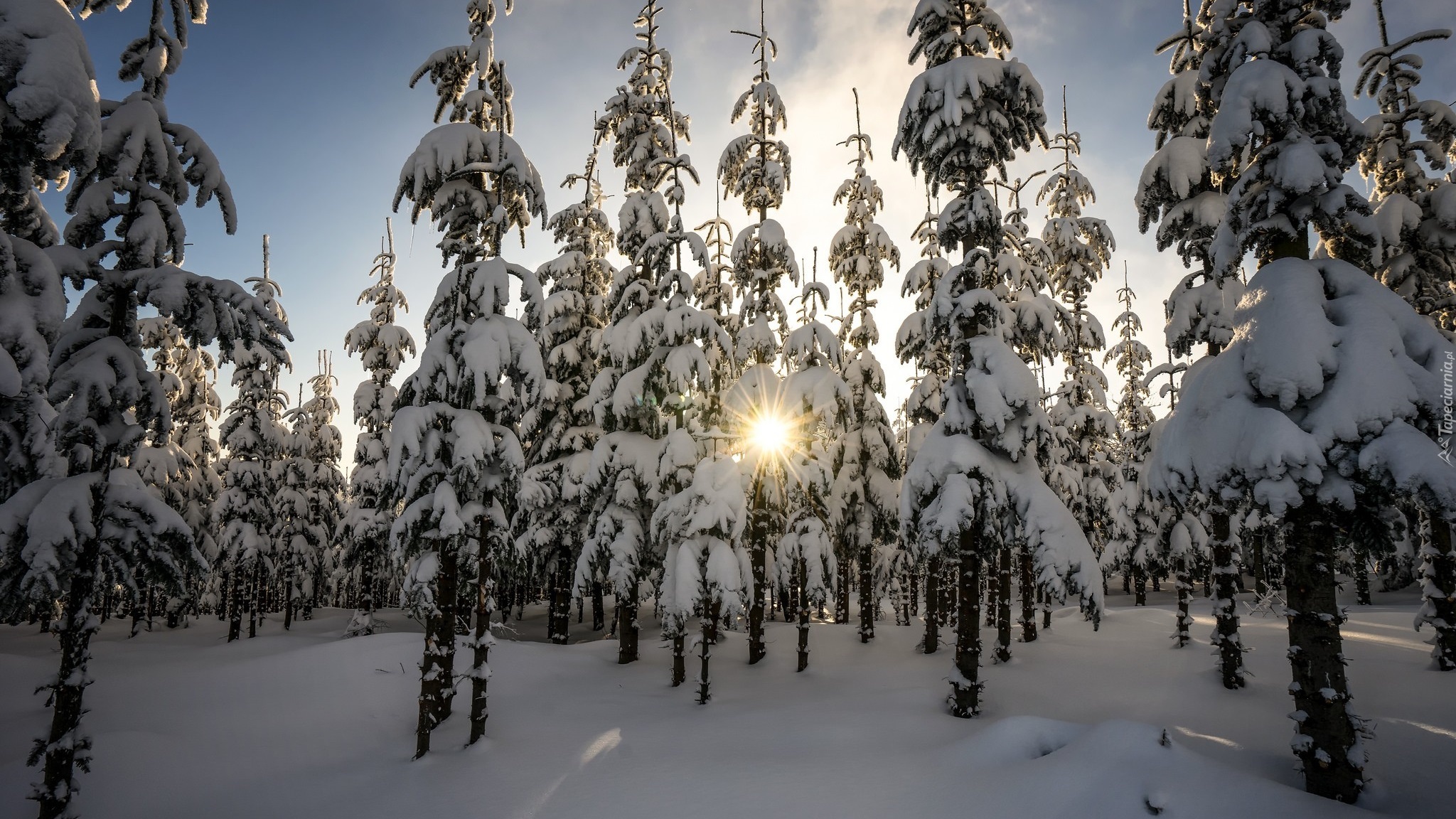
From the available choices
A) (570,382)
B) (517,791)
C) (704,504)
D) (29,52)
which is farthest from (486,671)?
(570,382)

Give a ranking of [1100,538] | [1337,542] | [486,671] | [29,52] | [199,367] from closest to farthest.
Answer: [29,52]
[1337,542]
[486,671]
[199,367]
[1100,538]

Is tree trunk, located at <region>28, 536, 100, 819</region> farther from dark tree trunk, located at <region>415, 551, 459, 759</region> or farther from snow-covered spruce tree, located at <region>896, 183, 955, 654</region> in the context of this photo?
snow-covered spruce tree, located at <region>896, 183, 955, 654</region>

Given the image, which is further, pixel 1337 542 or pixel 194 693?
pixel 194 693

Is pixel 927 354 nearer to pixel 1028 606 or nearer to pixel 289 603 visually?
pixel 1028 606

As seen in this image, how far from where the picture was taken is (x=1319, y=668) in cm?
818

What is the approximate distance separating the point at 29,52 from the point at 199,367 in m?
31.1

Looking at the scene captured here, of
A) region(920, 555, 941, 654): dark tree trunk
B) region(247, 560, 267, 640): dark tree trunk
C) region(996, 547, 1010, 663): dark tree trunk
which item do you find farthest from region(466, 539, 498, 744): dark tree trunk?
region(247, 560, 267, 640): dark tree trunk

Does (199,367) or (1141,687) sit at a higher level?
(199,367)

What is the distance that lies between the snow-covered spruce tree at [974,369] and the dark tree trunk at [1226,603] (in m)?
4.85

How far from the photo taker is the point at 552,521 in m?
23.3

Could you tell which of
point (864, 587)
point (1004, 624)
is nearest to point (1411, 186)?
point (1004, 624)

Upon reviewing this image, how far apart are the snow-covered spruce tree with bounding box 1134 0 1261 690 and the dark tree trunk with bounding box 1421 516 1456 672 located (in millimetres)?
3721

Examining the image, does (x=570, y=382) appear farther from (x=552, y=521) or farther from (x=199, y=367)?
(x=199, y=367)

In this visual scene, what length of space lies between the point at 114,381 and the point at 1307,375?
52.9 feet
